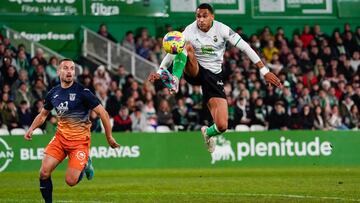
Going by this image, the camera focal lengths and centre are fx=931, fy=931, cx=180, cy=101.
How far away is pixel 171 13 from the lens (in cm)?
3209

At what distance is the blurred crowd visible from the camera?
90.2ft

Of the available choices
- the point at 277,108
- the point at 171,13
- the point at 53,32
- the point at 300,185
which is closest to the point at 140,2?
the point at 171,13

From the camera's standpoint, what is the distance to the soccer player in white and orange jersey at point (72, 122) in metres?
14.0

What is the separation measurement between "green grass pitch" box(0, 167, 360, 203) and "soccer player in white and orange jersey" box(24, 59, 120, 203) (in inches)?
51.2

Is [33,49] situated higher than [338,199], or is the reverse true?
[33,49]

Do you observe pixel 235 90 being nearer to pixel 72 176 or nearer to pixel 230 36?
pixel 230 36

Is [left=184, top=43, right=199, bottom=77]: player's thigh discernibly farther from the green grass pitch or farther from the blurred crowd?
the blurred crowd

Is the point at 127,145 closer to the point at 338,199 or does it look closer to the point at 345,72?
the point at 345,72

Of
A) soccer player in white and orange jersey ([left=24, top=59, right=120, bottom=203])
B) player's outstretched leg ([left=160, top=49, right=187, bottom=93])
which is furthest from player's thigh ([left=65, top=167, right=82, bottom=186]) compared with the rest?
player's outstretched leg ([left=160, top=49, right=187, bottom=93])

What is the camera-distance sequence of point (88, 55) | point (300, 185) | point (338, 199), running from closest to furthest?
point (338, 199) < point (300, 185) < point (88, 55)

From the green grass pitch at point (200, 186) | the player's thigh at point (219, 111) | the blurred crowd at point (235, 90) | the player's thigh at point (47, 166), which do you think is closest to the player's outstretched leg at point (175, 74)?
the player's thigh at point (219, 111)

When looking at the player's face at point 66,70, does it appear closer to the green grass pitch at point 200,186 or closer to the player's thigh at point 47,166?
the player's thigh at point 47,166

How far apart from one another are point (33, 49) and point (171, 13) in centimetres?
516

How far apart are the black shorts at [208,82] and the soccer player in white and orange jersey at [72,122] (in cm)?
296
